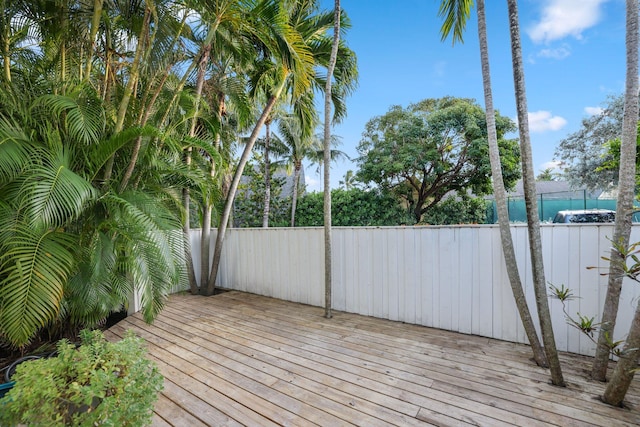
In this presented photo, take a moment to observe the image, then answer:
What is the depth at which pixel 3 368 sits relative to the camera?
252 cm

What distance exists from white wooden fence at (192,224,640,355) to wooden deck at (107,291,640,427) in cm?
23

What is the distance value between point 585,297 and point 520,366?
0.86 metres

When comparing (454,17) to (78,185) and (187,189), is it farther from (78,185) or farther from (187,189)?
(187,189)

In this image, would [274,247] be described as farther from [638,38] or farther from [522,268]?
[638,38]

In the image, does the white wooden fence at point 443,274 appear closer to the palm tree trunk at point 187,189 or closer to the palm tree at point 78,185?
the palm tree trunk at point 187,189

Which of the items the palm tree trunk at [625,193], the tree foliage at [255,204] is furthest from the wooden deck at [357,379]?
the tree foliage at [255,204]

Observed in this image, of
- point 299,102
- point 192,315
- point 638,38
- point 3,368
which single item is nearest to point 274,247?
point 192,315

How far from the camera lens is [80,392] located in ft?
3.95

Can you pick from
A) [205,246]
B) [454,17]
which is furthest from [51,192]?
[454,17]

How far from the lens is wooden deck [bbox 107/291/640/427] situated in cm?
180

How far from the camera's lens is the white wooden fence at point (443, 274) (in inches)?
99.3

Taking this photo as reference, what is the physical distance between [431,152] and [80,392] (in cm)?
963

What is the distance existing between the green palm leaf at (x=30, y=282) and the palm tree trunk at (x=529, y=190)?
3448 mm

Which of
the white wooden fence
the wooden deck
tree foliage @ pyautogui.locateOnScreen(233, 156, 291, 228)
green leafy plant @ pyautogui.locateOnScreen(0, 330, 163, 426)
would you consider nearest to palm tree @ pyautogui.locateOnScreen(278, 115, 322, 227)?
tree foliage @ pyautogui.locateOnScreen(233, 156, 291, 228)
